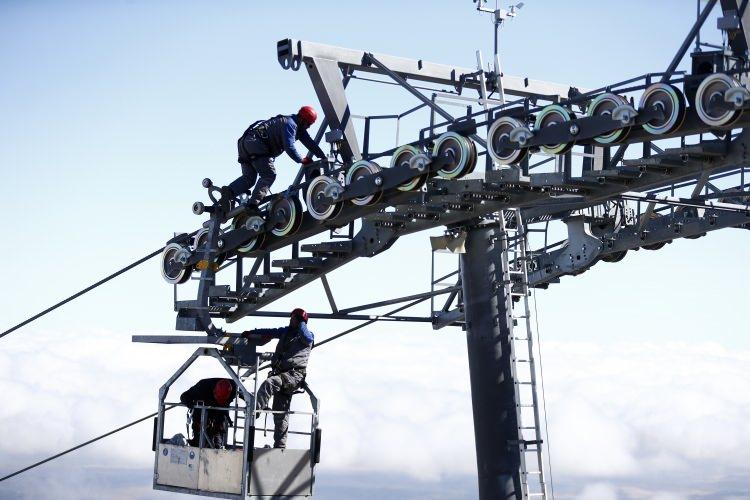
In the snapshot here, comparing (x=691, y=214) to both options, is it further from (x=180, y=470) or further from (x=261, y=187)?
(x=180, y=470)

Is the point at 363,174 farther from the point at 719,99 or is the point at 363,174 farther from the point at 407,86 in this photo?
the point at 719,99

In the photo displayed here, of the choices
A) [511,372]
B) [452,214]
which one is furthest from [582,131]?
[511,372]

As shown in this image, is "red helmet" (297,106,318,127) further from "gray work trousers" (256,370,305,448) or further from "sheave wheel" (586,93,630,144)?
"sheave wheel" (586,93,630,144)

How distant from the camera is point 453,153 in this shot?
22.8m

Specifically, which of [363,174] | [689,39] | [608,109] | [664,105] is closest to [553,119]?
[608,109]

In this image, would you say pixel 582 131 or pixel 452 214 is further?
pixel 452 214

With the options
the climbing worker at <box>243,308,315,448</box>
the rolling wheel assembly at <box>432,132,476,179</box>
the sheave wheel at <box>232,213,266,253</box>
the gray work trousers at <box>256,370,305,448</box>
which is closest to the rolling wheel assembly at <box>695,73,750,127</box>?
the rolling wheel assembly at <box>432,132,476,179</box>

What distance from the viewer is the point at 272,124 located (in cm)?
2655

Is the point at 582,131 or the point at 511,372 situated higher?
the point at 582,131

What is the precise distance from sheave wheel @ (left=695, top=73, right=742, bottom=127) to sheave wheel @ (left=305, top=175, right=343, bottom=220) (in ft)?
24.2

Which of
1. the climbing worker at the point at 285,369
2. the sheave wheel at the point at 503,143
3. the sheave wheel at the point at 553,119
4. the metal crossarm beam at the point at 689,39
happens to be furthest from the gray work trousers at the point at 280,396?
the metal crossarm beam at the point at 689,39

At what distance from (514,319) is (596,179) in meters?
5.46

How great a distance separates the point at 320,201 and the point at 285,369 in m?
3.25

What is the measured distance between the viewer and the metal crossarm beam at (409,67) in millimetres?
26781
